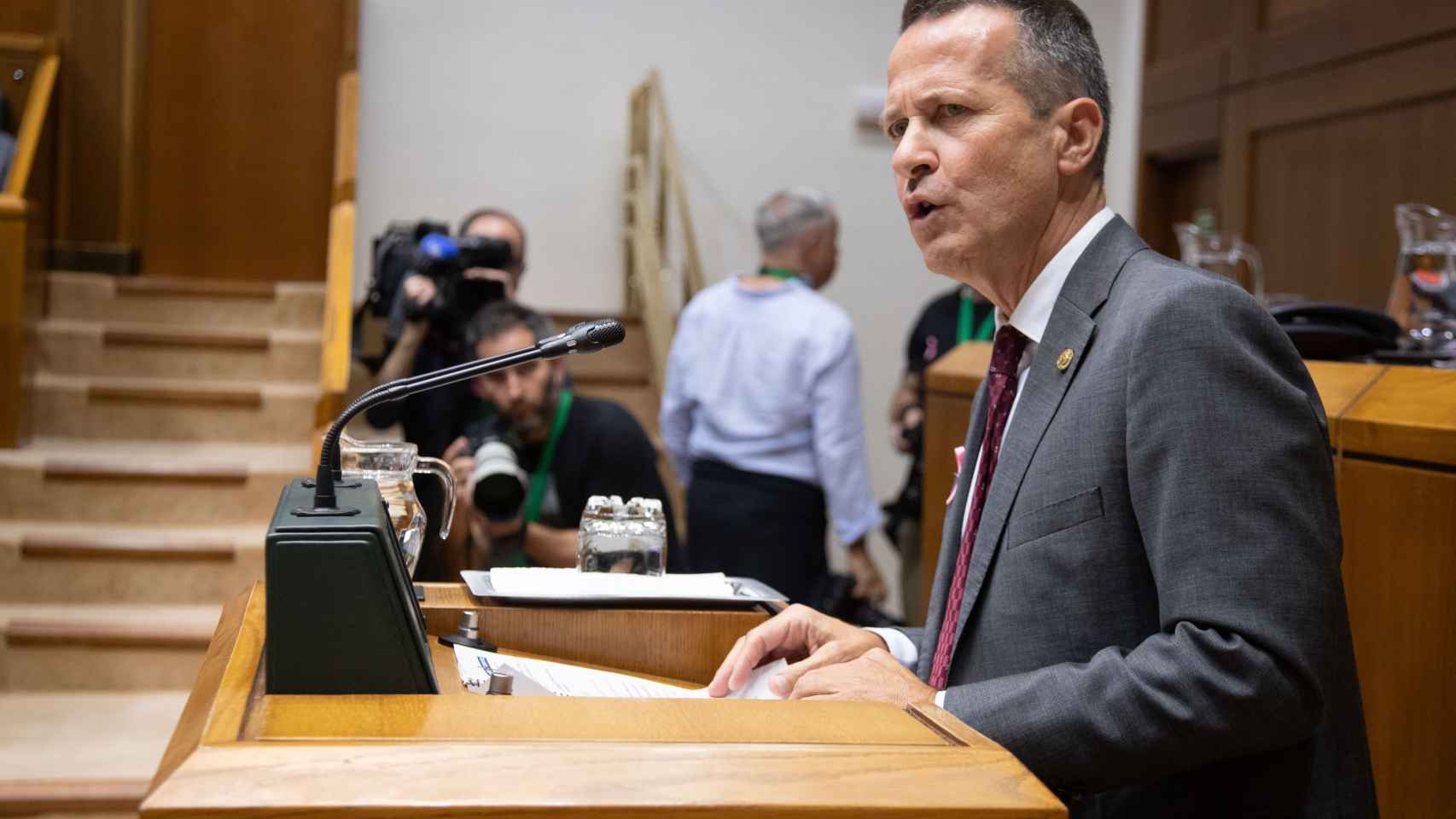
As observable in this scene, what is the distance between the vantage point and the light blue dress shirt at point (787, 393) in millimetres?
4164

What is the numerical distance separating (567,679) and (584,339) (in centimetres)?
30

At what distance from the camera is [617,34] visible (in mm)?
6820

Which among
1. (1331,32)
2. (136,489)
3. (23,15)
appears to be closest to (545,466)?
(136,489)

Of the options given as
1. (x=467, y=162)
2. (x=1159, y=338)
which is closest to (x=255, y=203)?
(x=467, y=162)

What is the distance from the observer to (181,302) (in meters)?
6.04

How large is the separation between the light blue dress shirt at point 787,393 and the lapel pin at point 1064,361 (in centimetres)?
276

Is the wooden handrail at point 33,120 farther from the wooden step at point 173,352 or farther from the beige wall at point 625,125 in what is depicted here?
the beige wall at point 625,125

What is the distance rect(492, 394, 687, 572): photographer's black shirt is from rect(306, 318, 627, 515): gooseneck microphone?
188cm

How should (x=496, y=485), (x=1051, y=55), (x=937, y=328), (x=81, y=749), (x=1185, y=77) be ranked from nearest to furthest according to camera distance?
(x=1051, y=55) → (x=496, y=485) → (x=81, y=749) → (x=937, y=328) → (x=1185, y=77)

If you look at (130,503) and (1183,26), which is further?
(1183,26)

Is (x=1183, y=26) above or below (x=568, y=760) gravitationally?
above

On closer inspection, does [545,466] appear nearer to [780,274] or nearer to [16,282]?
[780,274]

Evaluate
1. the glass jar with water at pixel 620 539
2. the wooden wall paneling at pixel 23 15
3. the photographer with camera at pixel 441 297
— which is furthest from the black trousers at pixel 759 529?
the wooden wall paneling at pixel 23 15

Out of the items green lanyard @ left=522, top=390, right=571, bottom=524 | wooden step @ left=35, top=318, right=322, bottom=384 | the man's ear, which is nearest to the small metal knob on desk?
the man's ear
